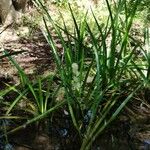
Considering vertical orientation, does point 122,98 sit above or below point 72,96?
below

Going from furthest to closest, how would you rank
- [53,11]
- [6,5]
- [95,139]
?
1. [53,11]
2. [6,5]
3. [95,139]

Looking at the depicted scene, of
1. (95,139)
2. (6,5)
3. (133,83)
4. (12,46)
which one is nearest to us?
(95,139)

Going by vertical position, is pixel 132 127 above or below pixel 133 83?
below

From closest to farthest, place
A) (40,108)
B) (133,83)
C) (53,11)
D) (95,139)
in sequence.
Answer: (95,139) → (40,108) → (133,83) → (53,11)

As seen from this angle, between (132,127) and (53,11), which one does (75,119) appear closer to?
(132,127)

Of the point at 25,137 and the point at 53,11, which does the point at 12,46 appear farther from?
the point at 25,137

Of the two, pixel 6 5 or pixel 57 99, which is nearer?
pixel 57 99

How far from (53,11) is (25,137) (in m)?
3.27

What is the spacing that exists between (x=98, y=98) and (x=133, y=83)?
0.44 m

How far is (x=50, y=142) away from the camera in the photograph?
2287mm

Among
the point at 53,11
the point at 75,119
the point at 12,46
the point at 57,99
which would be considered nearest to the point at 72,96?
the point at 75,119

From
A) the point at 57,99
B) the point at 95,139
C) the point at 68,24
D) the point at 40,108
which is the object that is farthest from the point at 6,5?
the point at 95,139

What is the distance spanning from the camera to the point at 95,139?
7.45 ft

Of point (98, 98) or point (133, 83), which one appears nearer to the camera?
point (98, 98)
